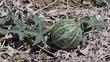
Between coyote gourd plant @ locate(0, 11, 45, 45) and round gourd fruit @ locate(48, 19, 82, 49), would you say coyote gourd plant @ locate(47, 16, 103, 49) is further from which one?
coyote gourd plant @ locate(0, 11, 45, 45)

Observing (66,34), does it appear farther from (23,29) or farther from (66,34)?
(23,29)

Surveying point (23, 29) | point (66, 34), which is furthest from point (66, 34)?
point (23, 29)

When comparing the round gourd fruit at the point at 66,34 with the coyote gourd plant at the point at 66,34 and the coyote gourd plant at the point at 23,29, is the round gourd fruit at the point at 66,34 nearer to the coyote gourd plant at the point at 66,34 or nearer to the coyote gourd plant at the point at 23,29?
the coyote gourd plant at the point at 66,34

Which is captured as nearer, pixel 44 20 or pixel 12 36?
pixel 12 36

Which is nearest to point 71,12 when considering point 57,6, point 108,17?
point 57,6

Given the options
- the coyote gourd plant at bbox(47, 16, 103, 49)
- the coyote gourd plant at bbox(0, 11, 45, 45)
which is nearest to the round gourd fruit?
the coyote gourd plant at bbox(47, 16, 103, 49)

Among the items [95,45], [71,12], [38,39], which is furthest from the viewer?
[71,12]

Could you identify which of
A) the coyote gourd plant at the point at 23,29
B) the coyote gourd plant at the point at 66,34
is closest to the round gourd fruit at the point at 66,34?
the coyote gourd plant at the point at 66,34

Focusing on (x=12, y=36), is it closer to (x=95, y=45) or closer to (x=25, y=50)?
A: (x=25, y=50)
